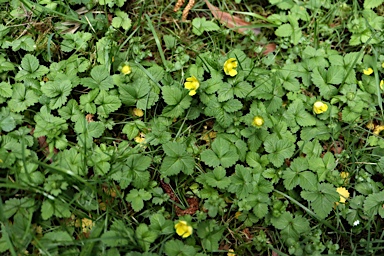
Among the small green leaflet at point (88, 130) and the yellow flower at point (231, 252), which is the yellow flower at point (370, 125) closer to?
the yellow flower at point (231, 252)

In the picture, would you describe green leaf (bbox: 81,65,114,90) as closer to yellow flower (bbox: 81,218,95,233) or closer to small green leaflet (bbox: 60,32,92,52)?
small green leaflet (bbox: 60,32,92,52)

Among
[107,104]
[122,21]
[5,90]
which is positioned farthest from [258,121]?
[5,90]

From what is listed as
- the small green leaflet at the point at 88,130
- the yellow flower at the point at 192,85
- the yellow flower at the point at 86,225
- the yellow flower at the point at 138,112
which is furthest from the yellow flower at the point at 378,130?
the yellow flower at the point at 86,225

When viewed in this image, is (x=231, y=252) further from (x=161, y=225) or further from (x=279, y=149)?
(x=279, y=149)

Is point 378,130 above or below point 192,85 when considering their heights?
below

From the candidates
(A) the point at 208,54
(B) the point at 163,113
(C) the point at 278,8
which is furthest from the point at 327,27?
(B) the point at 163,113

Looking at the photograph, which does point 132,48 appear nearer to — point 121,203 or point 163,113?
point 163,113
